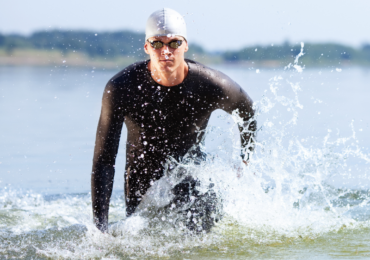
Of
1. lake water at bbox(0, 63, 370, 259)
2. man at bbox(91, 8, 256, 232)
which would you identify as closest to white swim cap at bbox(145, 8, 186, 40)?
man at bbox(91, 8, 256, 232)

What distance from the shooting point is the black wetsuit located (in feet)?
15.0

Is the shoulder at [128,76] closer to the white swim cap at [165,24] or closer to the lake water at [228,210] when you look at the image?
the white swim cap at [165,24]

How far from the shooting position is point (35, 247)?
15.0ft

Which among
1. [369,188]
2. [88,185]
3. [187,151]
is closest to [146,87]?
[187,151]

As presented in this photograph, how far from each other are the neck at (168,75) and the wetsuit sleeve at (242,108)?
0.37 m

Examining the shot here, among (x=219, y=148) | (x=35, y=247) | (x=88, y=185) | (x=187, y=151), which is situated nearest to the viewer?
(x=35, y=247)

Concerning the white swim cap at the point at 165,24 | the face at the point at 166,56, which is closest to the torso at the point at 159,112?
the face at the point at 166,56

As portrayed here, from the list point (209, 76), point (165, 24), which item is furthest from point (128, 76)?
point (209, 76)

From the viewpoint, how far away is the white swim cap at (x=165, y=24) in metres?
4.54

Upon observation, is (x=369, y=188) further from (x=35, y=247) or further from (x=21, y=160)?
(x=21, y=160)

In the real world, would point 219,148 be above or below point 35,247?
above

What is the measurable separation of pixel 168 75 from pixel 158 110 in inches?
11.7

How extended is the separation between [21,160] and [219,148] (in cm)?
435

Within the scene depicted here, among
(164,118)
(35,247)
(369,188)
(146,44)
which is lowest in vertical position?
(35,247)
